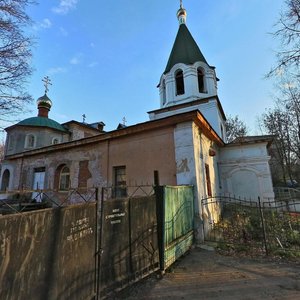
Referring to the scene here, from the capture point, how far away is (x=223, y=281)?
442 centimetres

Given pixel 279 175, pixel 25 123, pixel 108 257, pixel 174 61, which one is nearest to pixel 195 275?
pixel 108 257

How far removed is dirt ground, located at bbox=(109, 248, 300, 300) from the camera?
386cm

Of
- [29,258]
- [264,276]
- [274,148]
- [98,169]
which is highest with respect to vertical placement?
[274,148]

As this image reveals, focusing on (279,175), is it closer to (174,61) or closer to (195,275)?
(174,61)

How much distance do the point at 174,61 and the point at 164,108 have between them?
4.74 meters

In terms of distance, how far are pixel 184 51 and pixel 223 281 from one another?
17.8 meters

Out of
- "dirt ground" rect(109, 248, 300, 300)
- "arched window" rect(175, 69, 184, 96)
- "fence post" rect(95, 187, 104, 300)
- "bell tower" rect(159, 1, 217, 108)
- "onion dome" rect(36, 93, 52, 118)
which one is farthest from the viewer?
"onion dome" rect(36, 93, 52, 118)

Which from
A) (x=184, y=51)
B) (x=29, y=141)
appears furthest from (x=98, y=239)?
(x=29, y=141)

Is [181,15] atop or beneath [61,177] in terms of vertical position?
atop

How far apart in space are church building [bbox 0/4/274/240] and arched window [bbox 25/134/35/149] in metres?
9.03

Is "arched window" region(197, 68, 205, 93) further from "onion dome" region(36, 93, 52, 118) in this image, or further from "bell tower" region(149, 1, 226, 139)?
"onion dome" region(36, 93, 52, 118)

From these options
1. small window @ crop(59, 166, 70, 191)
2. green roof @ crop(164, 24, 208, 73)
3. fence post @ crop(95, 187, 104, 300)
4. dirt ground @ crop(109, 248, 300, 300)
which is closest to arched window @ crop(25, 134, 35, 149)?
small window @ crop(59, 166, 70, 191)

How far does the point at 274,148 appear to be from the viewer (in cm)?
2900

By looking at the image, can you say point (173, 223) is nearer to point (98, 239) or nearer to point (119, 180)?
point (98, 239)
